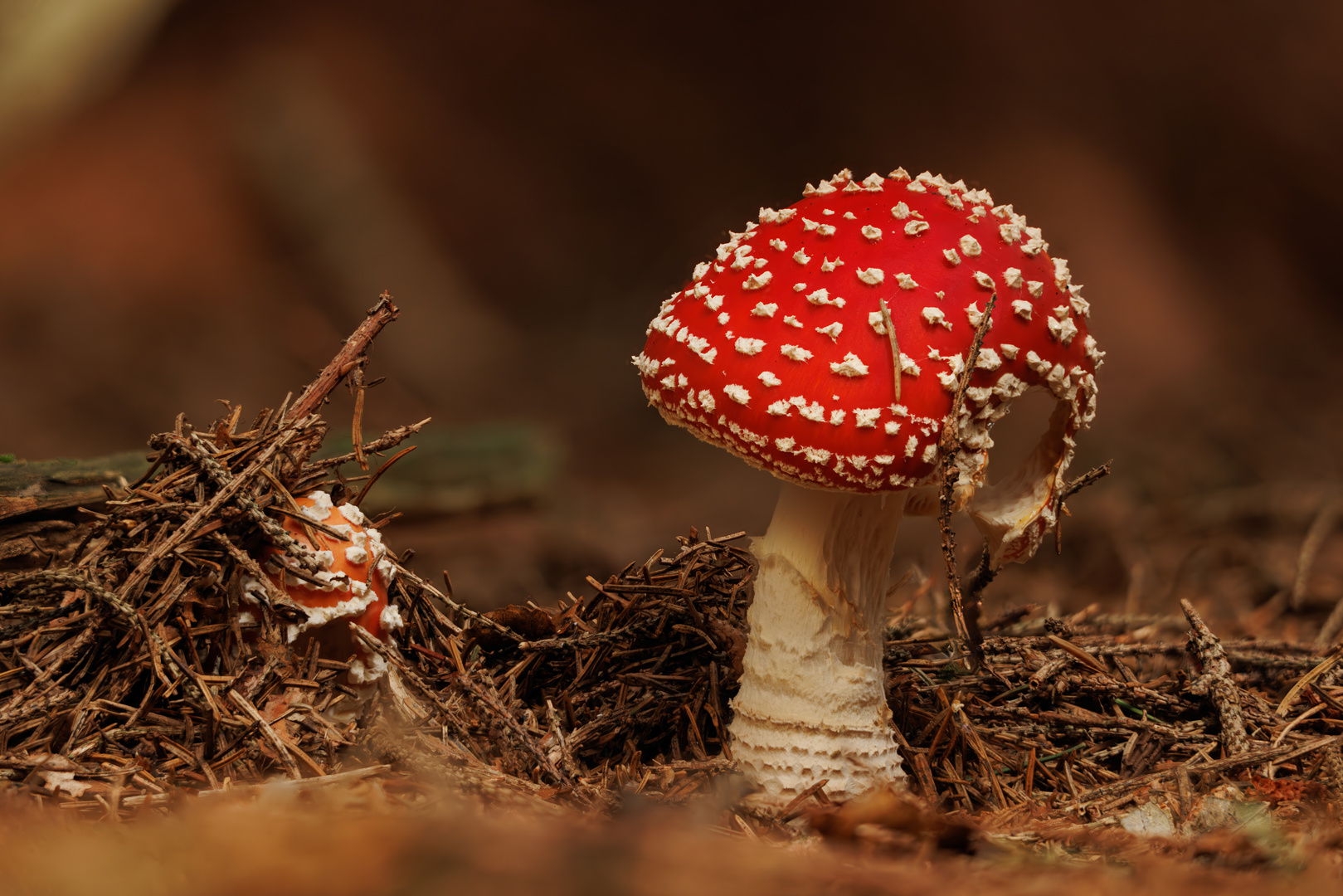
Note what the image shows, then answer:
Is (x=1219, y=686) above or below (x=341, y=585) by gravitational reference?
above

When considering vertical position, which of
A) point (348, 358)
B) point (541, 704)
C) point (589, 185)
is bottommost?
point (541, 704)

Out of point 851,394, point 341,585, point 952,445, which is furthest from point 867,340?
point 341,585

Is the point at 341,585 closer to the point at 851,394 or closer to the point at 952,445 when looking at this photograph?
the point at 851,394

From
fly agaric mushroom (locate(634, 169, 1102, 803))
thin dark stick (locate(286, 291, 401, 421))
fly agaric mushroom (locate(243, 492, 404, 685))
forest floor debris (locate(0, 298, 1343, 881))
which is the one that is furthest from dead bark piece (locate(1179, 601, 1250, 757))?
thin dark stick (locate(286, 291, 401, 421))

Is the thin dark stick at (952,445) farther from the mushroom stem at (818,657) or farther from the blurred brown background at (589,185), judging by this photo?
the blurred brown background at (589,185)

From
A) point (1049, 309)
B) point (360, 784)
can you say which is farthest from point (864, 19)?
point (360, 784)

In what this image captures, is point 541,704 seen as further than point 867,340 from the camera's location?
Yes

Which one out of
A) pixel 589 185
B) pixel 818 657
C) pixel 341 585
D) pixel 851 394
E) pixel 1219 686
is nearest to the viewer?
pixel 851 394

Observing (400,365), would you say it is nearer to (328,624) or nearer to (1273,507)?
A: (328,624)

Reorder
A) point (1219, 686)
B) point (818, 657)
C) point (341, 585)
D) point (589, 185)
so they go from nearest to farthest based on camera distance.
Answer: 1. point (341, 585)
2. point (818, 657)
3. point (1219, 686)
4. point (589, 185)
